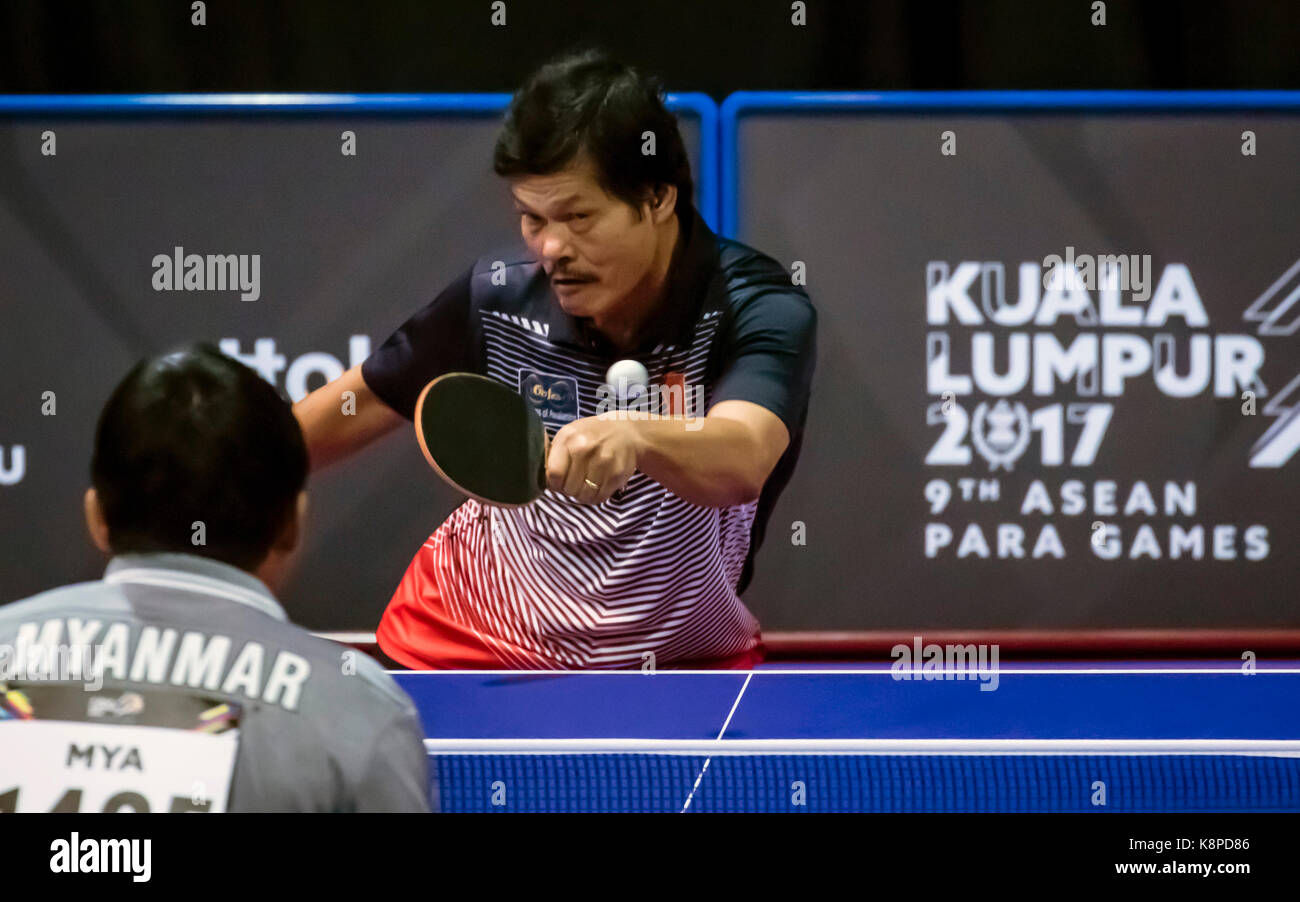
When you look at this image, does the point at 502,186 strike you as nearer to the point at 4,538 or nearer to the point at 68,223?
the point at 68,223

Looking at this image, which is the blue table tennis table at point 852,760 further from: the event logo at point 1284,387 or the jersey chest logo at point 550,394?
the event logo at point 1284,387

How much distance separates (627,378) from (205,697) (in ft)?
4.47

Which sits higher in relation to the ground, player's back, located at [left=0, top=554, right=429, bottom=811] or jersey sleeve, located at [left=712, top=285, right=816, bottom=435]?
jersey sleeve, located at [left=712, top=285, right=816, bottom=435]

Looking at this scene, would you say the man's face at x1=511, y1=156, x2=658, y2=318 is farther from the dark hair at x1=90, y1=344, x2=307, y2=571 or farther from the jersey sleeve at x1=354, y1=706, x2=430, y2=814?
the jersey sleeve at x1=354, y1=706, x2=430, y2=814

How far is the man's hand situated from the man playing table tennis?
317 mm

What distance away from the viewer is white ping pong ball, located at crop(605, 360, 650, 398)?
256cm

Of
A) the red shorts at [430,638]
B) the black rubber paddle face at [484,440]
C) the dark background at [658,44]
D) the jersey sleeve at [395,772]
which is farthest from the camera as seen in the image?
the dark background at [658,44]

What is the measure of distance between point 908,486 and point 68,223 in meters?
1.96

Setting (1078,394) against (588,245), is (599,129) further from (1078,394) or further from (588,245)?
(1078,394)

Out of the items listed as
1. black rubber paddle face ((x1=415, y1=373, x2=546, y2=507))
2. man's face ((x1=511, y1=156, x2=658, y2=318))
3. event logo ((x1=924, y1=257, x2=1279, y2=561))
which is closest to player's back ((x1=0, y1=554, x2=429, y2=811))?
black rubber paddle face ((x1=415, y1=373, x2=546, y2=507))

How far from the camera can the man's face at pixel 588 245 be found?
101 inches

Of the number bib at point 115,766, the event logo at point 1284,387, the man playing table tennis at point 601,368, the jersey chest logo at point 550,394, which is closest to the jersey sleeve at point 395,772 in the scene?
the number bib at point 115,766
